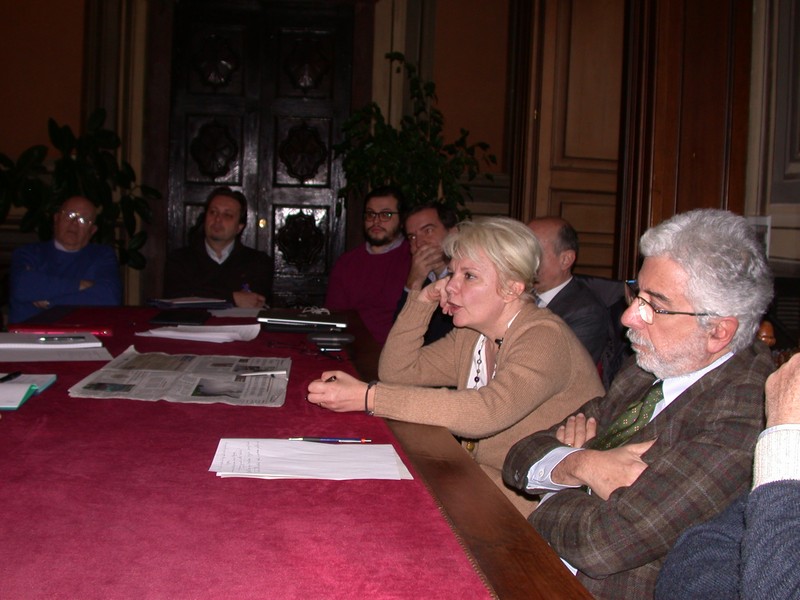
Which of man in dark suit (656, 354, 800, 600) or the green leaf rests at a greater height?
the green leaf

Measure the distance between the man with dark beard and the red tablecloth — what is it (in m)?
2.76

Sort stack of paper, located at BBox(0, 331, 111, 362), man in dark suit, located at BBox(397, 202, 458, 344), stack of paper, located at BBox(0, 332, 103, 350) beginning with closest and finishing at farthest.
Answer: stack of paper, located at BBox(0, 331, 111, 362)
stack of paper, located at BBox(0, 332, 103, 350)
man in dark suit, located at BBox(397, 202, 458, 344)

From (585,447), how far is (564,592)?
0.86 m

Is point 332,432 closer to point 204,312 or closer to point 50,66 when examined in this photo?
point 204,312

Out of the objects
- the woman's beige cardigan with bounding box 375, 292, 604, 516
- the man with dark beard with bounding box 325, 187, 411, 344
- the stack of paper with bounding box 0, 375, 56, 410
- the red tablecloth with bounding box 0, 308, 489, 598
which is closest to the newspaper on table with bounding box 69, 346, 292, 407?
the stack of paper with bounding box 0, 375, 56, 410

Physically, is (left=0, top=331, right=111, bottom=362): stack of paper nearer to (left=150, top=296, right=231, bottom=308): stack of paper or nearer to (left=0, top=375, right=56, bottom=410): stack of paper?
(left=0, top=375, right=56, bottom=410): stack of paper

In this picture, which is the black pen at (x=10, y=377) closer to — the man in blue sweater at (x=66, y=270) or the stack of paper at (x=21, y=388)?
the stack of paper at (x=21, y=388)

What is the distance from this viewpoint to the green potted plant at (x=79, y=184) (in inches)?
221

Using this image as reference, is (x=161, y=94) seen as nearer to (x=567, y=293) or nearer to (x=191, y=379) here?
(x=567, y=293)

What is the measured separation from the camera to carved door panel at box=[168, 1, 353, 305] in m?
6.12

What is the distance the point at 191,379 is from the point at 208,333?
2.62ft

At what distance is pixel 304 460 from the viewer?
1.43 m

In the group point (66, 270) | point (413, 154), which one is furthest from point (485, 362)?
point (413, 154)

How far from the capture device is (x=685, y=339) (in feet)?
5.09
